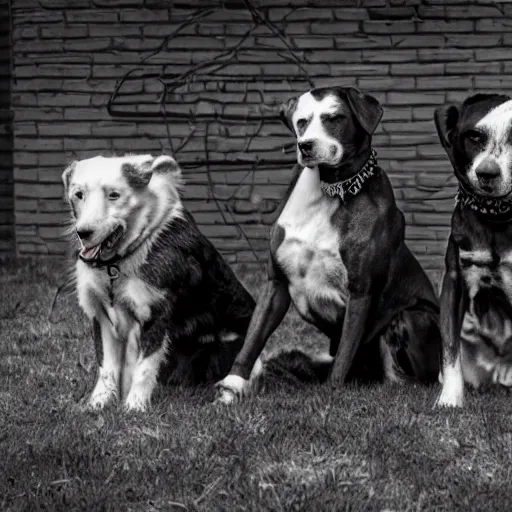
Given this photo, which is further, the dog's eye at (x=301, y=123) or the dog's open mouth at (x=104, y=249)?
the dog's eye at (x=301, y=123)

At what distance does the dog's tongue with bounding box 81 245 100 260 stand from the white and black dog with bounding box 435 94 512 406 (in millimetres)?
1677

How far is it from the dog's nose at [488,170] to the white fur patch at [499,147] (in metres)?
0.02

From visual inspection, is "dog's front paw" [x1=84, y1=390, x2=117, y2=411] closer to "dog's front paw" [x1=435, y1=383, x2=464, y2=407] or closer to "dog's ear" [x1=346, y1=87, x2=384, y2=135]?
"dog's front paw" [x1=435, y1=383, x2=464, y2=407]

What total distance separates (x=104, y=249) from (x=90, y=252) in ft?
0.32

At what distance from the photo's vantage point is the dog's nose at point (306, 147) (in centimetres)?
471

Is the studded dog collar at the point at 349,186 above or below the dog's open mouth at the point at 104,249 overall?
above

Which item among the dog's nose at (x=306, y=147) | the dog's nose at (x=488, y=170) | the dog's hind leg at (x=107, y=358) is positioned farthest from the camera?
the dog's hind leg at (x=107, y=358)

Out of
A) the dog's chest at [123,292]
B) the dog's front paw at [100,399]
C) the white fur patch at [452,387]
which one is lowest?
the dog's front paw at [100,399]

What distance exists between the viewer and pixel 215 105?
9539 millimetres

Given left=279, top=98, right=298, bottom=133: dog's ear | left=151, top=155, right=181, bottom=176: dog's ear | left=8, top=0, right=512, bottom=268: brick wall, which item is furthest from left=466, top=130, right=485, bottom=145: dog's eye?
left=8, top=0, right=512, bottom=268: brick wall

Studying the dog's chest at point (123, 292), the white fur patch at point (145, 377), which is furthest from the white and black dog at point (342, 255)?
the dog's chest at point (123, 292)

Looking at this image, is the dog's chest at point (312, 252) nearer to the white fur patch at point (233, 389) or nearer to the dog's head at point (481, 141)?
the white fur patch at point (233, 389)

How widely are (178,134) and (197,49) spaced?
32.8 inches

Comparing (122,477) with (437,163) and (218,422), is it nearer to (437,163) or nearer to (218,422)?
(218,422)
